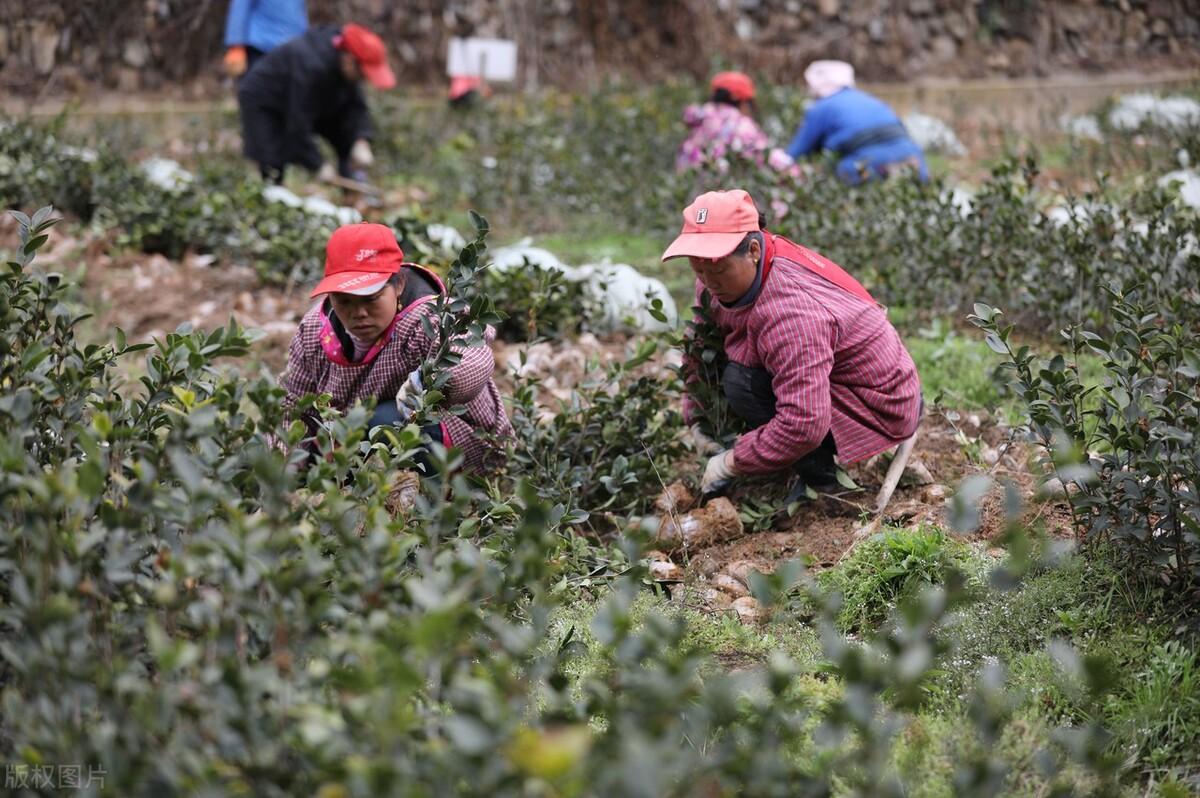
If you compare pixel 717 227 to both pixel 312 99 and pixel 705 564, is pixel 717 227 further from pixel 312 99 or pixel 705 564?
pixel 312 99

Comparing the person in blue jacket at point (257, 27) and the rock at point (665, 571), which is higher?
the person in blue jacket at point (257, 27)

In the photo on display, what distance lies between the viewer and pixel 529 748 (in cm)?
133

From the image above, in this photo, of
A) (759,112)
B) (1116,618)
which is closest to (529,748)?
(1116,618)

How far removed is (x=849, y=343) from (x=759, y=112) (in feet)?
18.6

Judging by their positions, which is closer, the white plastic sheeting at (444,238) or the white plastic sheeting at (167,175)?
the white plastic sheeting at (444,238)

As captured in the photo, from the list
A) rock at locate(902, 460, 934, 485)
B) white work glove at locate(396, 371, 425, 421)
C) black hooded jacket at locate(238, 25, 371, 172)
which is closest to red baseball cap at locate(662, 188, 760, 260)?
white work glove at locate(396, 371, 425, 421)

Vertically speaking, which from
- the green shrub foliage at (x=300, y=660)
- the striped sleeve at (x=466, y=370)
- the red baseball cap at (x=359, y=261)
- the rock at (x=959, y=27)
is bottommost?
the rock at (x=959, y=27)

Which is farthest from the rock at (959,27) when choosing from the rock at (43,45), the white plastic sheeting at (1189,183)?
the rock at (43,45)

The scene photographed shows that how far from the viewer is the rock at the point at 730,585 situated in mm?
3367

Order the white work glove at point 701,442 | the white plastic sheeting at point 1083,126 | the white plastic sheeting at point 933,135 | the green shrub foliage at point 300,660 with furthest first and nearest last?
the white plastic sheeting at point 933,135 < the white plastic sheeting at point 1083,126 < the white work glove at point 701,442 < the green shrub foliage at point 300,660

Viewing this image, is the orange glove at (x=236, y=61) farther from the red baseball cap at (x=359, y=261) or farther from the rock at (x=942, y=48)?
the rock at (x=942, y=48)

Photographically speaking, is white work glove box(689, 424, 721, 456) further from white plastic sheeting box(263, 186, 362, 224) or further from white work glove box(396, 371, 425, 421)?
white plastic sheeting box(263, 186, 362, 224)

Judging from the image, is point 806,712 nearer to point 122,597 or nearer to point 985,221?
point 122,597

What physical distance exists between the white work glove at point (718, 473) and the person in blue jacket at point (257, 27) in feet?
19.3
